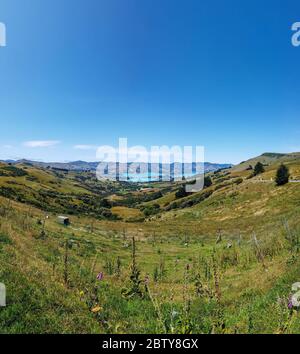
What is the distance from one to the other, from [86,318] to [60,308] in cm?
55

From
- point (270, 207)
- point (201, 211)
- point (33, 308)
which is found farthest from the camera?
point (201, 211)

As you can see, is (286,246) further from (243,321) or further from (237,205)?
(237,205)

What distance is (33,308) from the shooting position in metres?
4.89

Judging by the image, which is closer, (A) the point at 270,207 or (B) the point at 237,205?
(A) the point at 270,207

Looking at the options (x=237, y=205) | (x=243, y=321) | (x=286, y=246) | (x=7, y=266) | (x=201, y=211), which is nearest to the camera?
(x=243, y=321)

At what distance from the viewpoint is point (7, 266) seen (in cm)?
616

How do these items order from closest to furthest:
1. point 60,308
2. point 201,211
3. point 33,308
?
point 33,308
point 60,308
point 201,211
